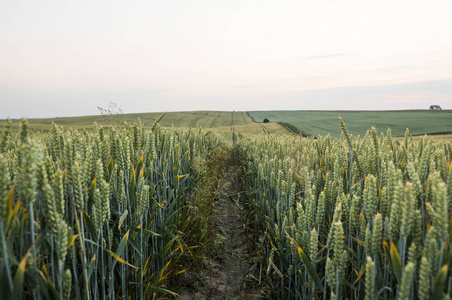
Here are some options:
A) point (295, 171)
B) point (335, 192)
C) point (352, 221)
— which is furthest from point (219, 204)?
point (352, 221)

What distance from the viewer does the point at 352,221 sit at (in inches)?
58.3

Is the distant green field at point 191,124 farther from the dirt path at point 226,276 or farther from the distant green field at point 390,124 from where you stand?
the dirt path at point 226,276

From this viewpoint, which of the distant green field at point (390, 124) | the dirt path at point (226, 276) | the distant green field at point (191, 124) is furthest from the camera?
the distant green field at point (390, 124)

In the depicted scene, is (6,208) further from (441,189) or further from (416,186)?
(416,186)

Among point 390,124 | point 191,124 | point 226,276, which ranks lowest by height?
point 226,276

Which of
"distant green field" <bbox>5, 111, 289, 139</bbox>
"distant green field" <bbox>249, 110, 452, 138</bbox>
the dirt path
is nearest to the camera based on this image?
the dirt path

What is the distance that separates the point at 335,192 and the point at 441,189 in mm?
1067

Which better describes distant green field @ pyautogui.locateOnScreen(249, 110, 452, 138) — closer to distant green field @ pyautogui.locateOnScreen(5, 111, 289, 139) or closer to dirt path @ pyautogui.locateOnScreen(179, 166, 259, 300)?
distant green field @ pyautogui.locateOnScreen(5, 111, 289, 139)

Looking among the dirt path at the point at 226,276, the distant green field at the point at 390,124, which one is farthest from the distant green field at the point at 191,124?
the dirt path at the point at 226,276

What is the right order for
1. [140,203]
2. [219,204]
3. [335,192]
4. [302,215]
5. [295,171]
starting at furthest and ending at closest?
[219,204] → [295,171] → [335,192] → [140,203] → [302,215]

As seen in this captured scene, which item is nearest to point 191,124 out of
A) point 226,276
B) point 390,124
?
point 390,124

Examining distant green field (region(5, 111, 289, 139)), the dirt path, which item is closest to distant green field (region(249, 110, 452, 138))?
distant green field (region(5, 111, 289, 139))

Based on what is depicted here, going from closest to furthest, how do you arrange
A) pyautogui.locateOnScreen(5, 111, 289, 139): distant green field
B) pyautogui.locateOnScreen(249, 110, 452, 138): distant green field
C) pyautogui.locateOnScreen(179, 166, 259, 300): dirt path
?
pyautogui.locateOnScreen(179, 166, 259, 300): dirt path
pyautogui.locateOnScreen(5, 111, 289, 139): distant green field
pyautogui.locateOnScreen(249, 110, 452, 138): distant green field

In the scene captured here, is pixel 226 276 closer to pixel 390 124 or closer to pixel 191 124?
pixel 390 124
